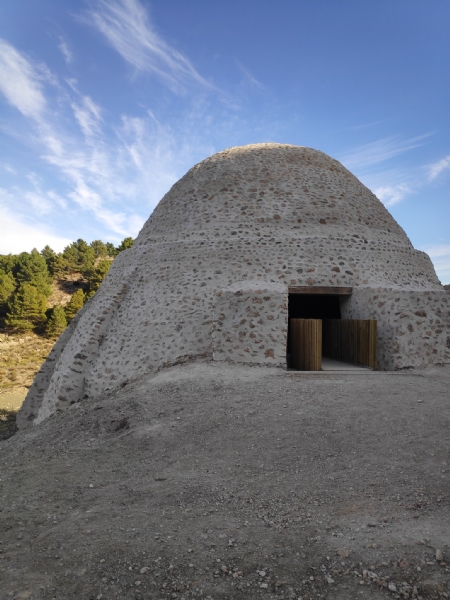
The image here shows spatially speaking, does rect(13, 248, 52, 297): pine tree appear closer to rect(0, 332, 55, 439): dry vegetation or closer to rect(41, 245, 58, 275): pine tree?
rect(41, 245, 58, 275): pine tree

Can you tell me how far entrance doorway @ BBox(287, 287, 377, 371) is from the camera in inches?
350

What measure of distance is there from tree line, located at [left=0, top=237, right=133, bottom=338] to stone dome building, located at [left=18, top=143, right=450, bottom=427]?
20.6 m

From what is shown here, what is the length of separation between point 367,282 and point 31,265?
117 feet

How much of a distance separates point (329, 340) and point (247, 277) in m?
3.34

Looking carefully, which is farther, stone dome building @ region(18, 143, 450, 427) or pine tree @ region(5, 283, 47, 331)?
pine tree @ region(5, 283, 47, 331)

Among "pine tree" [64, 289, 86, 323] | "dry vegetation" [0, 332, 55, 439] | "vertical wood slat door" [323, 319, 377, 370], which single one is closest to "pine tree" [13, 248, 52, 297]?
"pine tree" [64, 289, 86, 323]

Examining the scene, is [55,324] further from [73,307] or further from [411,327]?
[411,327]

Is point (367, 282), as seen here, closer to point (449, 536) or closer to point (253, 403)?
point (253, 403)

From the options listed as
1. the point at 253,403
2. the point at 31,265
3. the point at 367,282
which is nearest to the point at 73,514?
the point at 253,403

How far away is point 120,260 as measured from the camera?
1279 centimetres

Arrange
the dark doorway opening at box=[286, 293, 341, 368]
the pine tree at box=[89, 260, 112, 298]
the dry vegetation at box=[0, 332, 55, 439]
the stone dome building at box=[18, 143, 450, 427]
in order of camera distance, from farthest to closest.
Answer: the pine tree at box=[89, 260, 112, 298] → the dry vegetation at box=[0, 332, 55, 439] → the dark doorway opening at box=[286, 293, 341, 368] → the stone dome building at box=[18, 143, 450, 427]

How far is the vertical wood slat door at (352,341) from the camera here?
359 inches

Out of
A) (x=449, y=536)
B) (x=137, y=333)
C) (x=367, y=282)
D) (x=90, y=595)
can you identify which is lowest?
(x=90, y=595)

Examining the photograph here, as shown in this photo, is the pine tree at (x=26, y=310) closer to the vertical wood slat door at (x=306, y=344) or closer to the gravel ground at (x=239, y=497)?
the gravel ground at (x=239, y=497)
